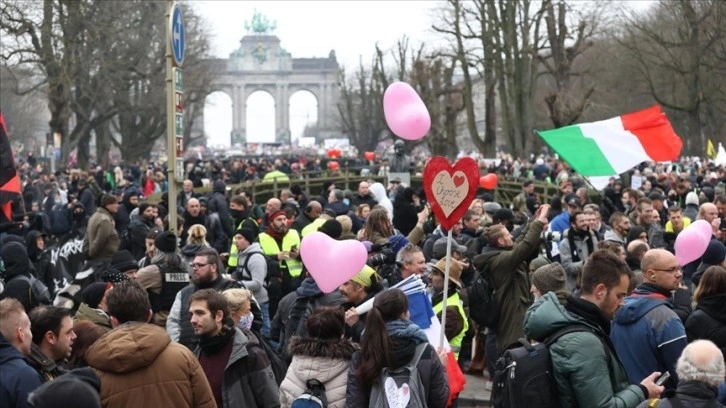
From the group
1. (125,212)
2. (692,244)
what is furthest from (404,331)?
(125,212)

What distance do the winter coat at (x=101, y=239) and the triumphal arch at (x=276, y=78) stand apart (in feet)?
463

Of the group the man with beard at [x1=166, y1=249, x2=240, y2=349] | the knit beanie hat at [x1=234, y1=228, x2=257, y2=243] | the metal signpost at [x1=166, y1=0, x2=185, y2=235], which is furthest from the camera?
the metal signpost at [x1=166, y1=0, x2=185, y2=235]

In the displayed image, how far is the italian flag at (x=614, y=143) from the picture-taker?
14539mm

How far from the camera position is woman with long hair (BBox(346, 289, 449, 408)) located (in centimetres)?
610

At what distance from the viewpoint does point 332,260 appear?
7.59 m

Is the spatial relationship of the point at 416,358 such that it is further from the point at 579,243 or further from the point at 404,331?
the point at 579,243

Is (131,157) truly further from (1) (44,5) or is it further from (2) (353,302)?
(2) (353,302)

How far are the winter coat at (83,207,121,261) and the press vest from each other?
14.9 feet

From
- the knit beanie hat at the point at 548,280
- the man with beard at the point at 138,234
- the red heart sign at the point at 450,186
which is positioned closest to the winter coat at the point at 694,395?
the knit beanie hat at the point at 548,280

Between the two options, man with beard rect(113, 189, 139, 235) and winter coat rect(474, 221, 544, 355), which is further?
man with beard rect(113, 189, 139, 235)

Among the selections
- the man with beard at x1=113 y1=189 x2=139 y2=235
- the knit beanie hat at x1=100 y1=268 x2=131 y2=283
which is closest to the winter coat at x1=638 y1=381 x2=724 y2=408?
the knit beanie hat at x1=100 y1=268 x2=131 y2=283

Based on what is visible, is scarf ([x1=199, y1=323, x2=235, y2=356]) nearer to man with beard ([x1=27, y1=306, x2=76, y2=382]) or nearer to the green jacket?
man with beard ([x1=27, y1=306, x2=76, y2=382])

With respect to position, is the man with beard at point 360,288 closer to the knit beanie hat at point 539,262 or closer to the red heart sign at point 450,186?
the red heart sign at point 450,186

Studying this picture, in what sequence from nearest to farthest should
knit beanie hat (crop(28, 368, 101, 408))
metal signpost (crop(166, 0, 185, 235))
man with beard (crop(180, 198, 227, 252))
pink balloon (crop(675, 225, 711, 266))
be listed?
knit beanie hat (crop(28, 368, 101, 408))
pink balloon (crop(675, 225, 711, 266))
metal signpost (crop(166, 0, 185, 235))
man with beard (crop(180, 198, 227, 252))
